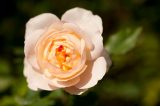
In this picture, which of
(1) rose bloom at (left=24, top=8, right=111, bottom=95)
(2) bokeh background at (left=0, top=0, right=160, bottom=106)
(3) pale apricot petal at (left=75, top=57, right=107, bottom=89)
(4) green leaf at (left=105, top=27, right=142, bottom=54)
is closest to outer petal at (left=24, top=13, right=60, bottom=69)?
(1) rose bloom at (left=24, top=8, right=111, bottom=95)

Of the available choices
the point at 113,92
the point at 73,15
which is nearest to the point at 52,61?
the point at 73,15

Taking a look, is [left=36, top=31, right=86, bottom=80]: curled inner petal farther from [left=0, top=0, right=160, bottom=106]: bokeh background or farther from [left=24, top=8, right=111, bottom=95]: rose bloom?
A: [left=0, top=0, right=160, bottom=106]: bokeh background

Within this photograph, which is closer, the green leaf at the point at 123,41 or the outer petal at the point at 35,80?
the outer petal at the point at 35,80

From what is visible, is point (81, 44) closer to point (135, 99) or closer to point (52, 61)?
point (52, 61)

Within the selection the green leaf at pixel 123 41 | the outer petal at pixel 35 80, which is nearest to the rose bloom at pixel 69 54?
the outer petal at pixel 35 80

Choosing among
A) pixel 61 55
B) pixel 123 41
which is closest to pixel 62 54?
pixel 61 55

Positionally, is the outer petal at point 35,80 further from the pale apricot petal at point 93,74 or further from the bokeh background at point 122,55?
the bokeh background at point 122,55
